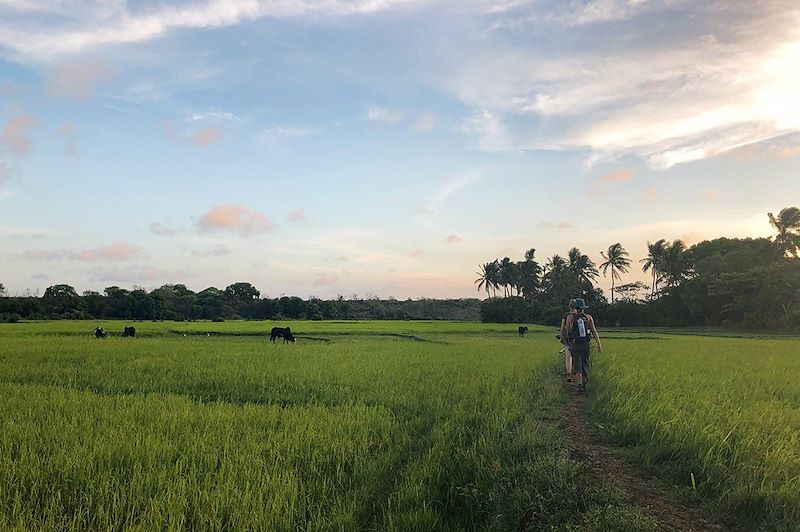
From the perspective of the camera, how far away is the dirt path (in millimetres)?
3551

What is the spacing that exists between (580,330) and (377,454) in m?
5.03

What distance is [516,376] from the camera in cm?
1001

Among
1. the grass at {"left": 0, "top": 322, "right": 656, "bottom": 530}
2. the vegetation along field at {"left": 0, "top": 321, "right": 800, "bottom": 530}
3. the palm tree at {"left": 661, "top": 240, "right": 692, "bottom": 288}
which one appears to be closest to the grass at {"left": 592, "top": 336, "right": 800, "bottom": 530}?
the vegetation along field at {"left": 0, "top": 321, "right": 800, "bottom": 530}

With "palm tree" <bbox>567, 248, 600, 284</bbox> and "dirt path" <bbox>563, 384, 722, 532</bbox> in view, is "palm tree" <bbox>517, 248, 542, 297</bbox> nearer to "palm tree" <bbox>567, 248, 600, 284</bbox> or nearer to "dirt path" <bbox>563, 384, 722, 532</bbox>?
"palm tree" <bbox>567, 248, 600, 284</bbox>

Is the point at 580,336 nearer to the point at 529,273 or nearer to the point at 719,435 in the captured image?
the point at 719,435

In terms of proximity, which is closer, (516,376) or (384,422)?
(384,422)

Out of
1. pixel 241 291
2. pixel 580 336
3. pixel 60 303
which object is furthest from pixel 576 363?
pixel 241 291

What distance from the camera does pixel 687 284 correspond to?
149ft

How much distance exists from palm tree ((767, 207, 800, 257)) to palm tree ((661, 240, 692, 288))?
35.8ft

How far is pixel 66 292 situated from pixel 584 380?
65.7 m

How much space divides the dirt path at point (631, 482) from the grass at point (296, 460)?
0.79 ft

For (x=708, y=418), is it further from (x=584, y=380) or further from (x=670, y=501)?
(x=584, y=380)

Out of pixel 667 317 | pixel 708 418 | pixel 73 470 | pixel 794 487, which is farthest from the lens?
pixel 667 317

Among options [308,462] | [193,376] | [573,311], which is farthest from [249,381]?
[573,311]
